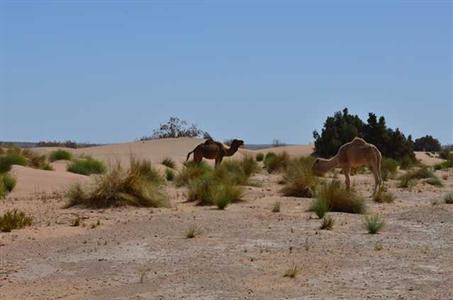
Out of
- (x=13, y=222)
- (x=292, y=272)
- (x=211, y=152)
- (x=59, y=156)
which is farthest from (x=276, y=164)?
Answer: (x=292, y=272)

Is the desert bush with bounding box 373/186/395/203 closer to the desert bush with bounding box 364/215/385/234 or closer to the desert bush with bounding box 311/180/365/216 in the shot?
the desert bush with bounding box 311/180/365/216

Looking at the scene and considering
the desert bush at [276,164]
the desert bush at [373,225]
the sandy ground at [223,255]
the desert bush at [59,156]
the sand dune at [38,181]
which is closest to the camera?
the sandy ground at [223,255]

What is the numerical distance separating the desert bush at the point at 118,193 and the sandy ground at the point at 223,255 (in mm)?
434

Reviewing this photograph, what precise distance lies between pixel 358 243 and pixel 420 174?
1834 cm

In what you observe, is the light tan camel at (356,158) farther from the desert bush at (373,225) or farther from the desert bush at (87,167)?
the desert bush at (87,167)

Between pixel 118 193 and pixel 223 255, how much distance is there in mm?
6853

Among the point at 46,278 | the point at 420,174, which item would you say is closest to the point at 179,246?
the point at 46,278

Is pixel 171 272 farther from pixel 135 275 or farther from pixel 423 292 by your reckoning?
pixel 423 292

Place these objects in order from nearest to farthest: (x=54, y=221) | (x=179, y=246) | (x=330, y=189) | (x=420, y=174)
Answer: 1. (x=179, y=246)
2. (x=54, y=221)
3. (x=330, y=189)
4. (x=420, y=174)

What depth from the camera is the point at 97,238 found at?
1376 centimetres

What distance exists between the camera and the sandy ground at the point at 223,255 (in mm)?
9719

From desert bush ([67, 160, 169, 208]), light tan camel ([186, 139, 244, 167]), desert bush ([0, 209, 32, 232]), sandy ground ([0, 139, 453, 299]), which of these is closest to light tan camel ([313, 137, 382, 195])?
sandy ground ([0, 139, 453, 299])

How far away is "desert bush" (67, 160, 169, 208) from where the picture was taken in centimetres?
1823

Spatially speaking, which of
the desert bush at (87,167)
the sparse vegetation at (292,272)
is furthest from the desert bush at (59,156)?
the sparse vegetation at (292,272)
